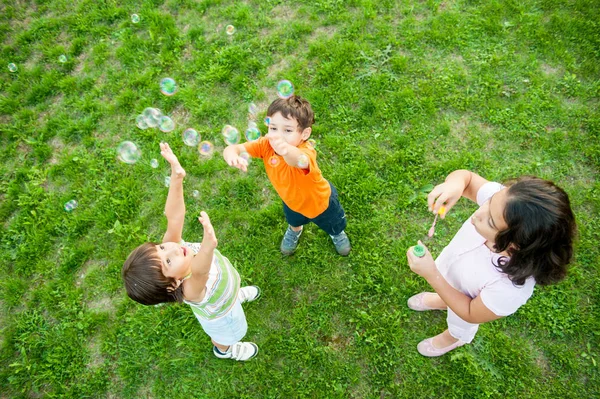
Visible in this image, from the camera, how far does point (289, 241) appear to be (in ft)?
14.1

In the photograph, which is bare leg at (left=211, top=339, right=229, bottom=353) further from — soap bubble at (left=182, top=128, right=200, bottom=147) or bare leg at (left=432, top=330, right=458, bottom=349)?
soap bubble at (left=182, top=128, right=200, bottom=147)

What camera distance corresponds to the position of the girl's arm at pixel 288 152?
2.73 metres

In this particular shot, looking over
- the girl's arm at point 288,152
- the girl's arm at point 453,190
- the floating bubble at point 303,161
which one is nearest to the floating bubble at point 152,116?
the girl's arm at point 288,152

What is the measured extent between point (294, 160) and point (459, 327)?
1.95 metres

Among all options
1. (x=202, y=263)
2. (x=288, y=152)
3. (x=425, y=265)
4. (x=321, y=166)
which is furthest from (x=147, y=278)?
(x=321, y=166)

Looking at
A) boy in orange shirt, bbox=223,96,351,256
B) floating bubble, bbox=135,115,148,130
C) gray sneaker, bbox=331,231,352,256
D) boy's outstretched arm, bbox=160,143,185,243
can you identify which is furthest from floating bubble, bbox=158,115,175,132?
gray sneaker, bbox=331,231,352,256

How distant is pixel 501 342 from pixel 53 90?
6789 mm

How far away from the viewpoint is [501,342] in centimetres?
378

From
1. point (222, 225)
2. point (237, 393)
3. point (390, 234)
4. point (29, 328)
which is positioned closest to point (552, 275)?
point (390, 234)

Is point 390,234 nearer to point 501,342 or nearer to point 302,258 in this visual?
point 302,258

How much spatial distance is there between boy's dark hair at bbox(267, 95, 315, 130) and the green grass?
1.64m

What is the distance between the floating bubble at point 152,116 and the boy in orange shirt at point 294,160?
221cm

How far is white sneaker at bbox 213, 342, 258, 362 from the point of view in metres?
3.85

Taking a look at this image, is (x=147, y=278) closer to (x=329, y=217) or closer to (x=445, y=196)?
(x=329, y=217)
